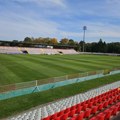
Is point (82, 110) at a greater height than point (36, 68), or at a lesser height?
lesser

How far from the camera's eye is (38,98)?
74.1 ft

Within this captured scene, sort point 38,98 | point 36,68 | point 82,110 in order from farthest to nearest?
point 36,68
point 38,98
point 82,110

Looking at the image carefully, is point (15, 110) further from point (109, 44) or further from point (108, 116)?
point (109, 44)

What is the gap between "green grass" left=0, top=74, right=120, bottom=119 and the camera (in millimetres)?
19125

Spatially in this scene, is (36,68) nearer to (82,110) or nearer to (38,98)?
(38,98)

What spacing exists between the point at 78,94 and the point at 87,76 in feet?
29.3

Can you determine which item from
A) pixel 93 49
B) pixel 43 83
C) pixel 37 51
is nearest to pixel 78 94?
pixel 43 83

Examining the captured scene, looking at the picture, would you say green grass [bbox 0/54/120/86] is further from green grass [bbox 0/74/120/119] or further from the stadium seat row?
the stadium seat row

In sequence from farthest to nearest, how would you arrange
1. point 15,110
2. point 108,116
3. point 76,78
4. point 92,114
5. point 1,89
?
point 76,78 < point 1,89 < point 15,110 < point 92,114 < point 108,116

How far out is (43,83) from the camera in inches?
1057

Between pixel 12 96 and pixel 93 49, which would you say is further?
pixel 93 49

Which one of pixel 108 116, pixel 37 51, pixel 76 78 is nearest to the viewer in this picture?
pixel 108 116

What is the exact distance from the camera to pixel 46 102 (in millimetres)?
21750

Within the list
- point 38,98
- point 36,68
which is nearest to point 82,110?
point 38,98
